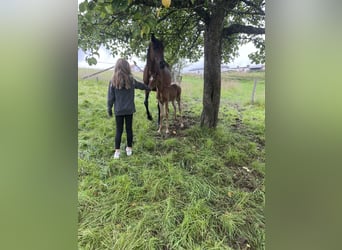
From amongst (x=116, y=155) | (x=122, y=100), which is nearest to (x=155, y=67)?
(x=122, y=100)

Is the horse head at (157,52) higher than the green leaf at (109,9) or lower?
lower

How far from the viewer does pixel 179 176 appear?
1358mm

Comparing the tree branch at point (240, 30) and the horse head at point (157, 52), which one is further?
the horse head at point (157, 52)

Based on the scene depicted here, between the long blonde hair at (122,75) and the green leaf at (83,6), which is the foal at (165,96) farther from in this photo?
the green leaf at (83,6)

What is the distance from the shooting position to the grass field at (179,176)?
1.30 meters

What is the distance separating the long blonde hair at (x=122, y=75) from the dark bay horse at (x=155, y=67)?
82 mm

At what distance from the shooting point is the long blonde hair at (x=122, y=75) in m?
1.37

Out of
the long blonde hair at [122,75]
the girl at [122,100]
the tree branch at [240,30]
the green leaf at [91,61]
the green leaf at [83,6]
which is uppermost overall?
the green leaf at [83,6]

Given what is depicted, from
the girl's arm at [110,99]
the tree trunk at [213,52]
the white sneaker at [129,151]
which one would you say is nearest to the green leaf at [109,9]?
the girl's arm at [110,99]

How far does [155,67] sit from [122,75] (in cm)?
17

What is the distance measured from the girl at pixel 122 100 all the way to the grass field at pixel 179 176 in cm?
3
